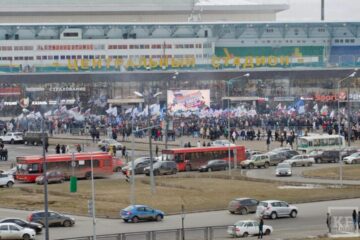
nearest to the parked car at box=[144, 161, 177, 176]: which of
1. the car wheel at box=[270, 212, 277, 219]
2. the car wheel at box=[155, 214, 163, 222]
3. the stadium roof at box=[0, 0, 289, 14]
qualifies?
the car wheel at box=[155, 214, 163, 222]

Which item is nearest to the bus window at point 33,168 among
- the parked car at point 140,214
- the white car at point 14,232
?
the parked car at point 140,214

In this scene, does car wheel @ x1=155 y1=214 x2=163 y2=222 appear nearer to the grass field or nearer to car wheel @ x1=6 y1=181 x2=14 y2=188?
car wheel @ x1=6 y1=181 x2=14 y2=188

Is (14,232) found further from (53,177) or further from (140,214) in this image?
(53,177)

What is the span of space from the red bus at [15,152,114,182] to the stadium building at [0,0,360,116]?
3742 centimetres

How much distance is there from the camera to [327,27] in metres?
124

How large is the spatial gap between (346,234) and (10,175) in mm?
21155

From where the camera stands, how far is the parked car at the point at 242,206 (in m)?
39.5

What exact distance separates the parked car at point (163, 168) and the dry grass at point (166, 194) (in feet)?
11.2

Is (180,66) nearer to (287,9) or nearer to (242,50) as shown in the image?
(242,50)

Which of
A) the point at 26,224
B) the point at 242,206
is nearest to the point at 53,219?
the point at 26,224

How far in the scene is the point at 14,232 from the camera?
111 ft

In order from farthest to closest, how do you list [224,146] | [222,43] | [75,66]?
1. [222,43]
2. [75,66]
3. [224,146]

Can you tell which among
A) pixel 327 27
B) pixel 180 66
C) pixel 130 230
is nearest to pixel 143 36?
pixel 180 66

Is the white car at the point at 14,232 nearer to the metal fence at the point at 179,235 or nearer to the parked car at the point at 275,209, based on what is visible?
the metal fence at the point at 179,235
